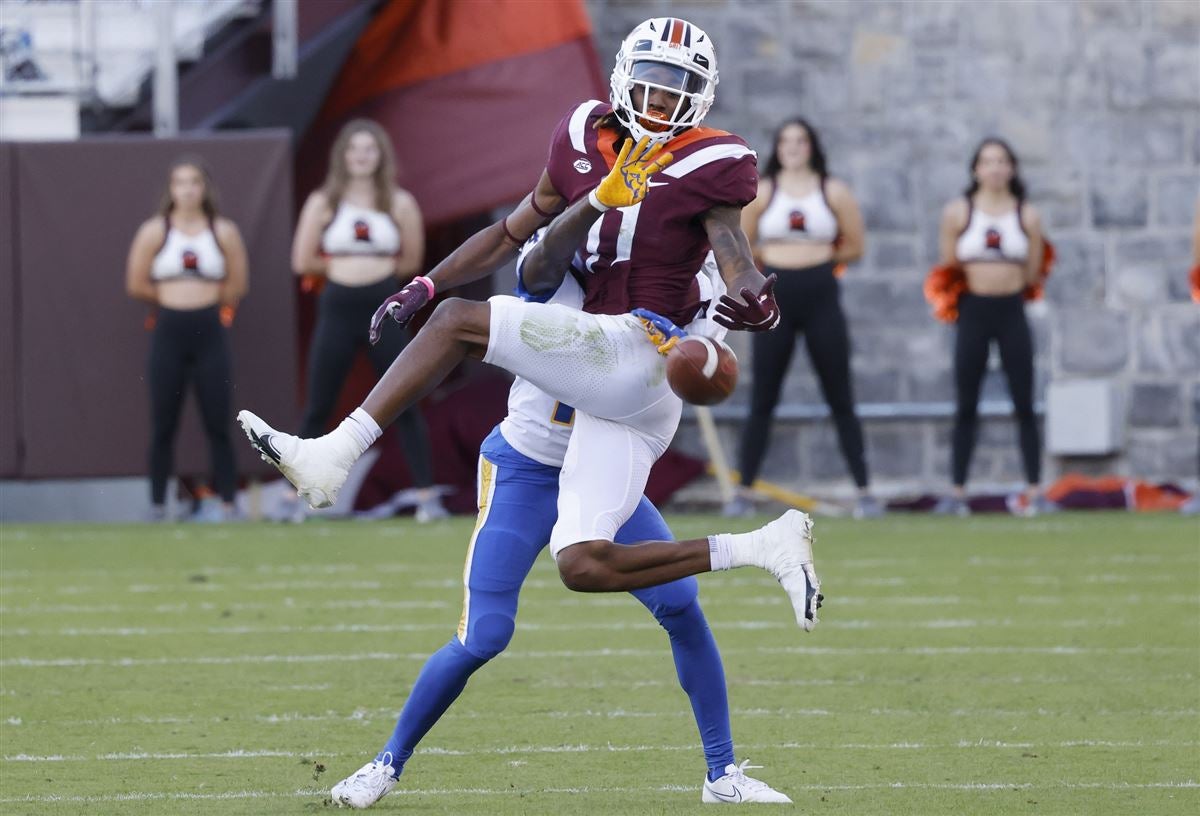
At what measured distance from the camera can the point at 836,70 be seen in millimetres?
13008

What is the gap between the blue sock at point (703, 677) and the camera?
4.97 m

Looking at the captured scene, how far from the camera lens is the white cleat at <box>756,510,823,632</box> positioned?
4.61 meters

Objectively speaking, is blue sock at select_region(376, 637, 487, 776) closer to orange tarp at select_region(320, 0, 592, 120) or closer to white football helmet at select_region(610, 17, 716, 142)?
white football helmet at select_region(610, 17, 716, 142)

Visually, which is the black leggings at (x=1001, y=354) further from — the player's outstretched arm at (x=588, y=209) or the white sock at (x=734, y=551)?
the white sock at (x=734, y=551)

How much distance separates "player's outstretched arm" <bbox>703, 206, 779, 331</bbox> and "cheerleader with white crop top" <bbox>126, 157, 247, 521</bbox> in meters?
6.39

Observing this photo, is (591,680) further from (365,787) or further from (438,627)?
(365,787)

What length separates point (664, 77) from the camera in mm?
4773

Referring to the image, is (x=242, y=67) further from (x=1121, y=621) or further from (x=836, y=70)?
(x=1121, y=621)

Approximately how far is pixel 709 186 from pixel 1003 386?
8367 mm

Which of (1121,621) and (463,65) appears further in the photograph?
(463,65)

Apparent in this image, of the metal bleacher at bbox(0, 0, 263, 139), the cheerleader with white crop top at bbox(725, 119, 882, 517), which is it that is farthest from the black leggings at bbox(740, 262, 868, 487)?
the metal bleacher at bbox(0, 0, 263, 139)

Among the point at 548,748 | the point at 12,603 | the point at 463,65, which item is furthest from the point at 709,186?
the point at 463,65

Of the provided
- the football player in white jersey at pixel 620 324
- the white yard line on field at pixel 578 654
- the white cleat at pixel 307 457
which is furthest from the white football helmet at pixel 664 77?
the white yard line on field at pixel 578 654

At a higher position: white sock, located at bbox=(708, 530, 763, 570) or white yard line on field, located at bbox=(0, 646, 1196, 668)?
white sock, located at bbox=(708, 530, 763, 570)
